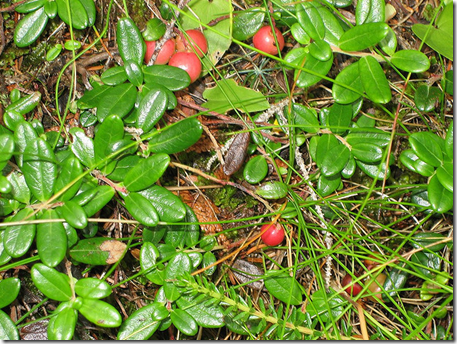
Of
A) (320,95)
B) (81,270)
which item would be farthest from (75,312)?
(320,95)

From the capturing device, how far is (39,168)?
73.3 inches

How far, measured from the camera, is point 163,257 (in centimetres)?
217

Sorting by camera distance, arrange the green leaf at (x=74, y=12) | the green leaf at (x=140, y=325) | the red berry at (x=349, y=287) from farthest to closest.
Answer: the red berry at (x=349, y=287), the green leaf at (x=74, y=12), the green leaf at (x=140, y=325)

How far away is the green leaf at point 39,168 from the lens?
1.86m

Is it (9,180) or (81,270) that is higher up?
(9,180)

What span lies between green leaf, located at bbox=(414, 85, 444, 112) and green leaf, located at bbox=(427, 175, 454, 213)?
0.57 metres

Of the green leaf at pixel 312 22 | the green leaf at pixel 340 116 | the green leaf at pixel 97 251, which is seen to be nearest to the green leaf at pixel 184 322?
the green leaf at pixel 97 251

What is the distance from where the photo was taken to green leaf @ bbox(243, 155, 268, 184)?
7.82 ft

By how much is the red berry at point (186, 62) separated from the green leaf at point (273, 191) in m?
0.77

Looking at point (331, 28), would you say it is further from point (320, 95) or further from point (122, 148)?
point (122, 148)

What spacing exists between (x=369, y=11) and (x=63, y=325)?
211 cm

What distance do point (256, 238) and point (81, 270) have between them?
3.28ft

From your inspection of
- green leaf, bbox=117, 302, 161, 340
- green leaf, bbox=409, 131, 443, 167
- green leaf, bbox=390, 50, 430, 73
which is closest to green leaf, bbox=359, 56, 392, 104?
green leaf, bbox=390, 50, 430, 73

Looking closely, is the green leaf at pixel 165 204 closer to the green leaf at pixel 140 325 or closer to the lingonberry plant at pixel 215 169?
the lingonberry plant at pixel 215 169
